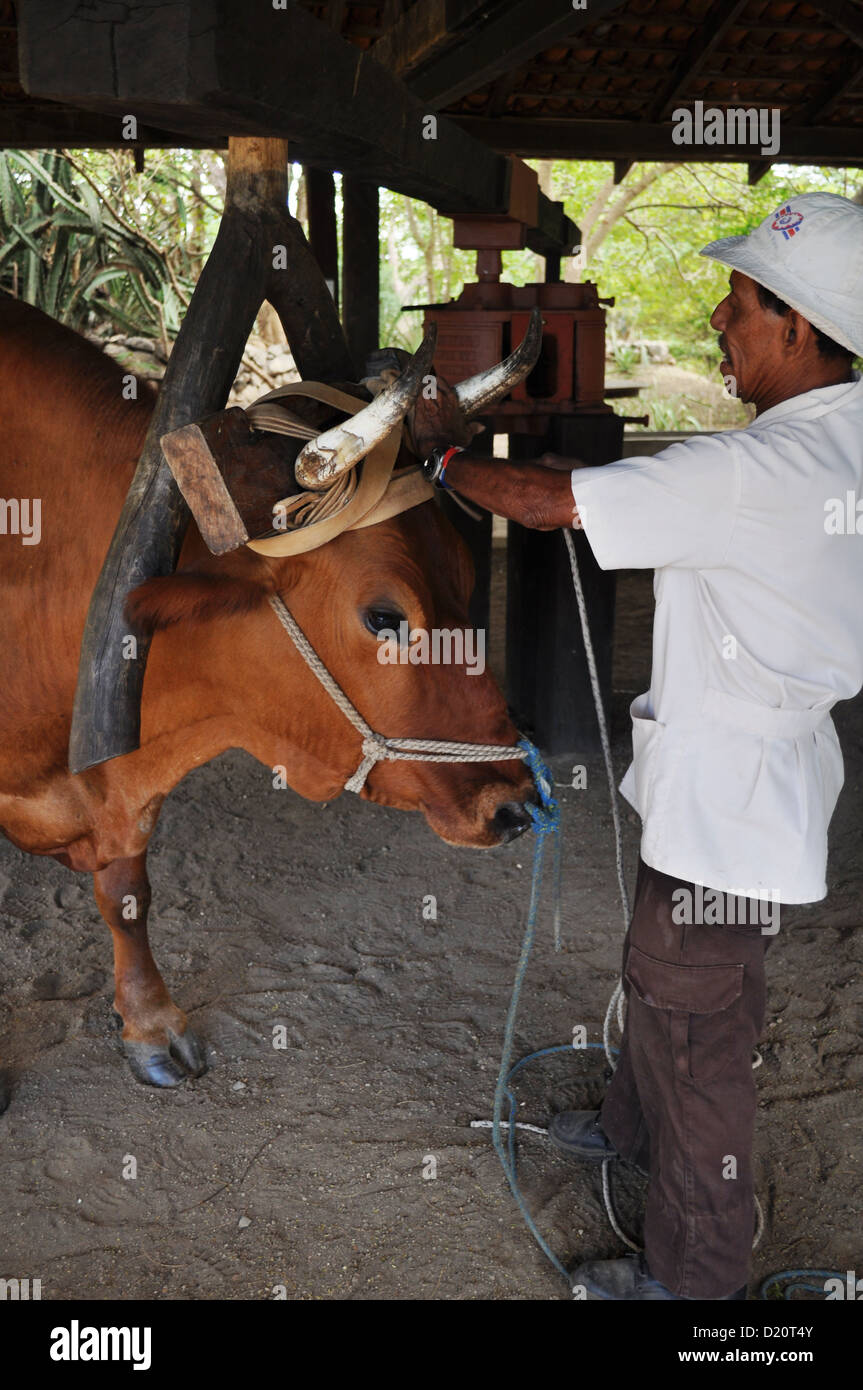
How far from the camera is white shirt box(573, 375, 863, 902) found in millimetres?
1919

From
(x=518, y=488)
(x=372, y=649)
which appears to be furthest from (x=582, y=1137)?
(x=518, y=488)

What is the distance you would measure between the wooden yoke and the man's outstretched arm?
1.97 ft

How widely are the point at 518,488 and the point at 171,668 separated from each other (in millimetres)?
1029

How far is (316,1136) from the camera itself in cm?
288

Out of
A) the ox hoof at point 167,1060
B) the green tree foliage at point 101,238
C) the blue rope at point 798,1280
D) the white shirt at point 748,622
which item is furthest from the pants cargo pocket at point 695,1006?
the green tree foliage at point 101,238

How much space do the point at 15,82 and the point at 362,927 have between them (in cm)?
500

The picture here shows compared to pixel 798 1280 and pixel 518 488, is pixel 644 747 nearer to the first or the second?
pixel 518 488

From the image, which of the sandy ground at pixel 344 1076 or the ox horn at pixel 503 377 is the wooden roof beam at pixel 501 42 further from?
the sandy ground at pixel 344 1076

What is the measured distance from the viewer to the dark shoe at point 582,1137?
9.12ft

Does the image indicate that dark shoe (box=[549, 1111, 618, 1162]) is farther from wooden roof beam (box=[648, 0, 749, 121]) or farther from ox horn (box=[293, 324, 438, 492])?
wooden roof beam (box=[648, 0, 749, 121])

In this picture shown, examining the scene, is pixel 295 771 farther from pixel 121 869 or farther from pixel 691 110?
pixel 691 110

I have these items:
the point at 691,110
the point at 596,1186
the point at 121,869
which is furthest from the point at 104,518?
the point at 691,110

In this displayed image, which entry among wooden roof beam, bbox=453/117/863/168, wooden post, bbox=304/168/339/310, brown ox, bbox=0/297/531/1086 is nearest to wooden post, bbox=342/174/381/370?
wooden post, bbox=304/168/339/310

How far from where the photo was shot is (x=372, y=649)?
7.63 ft
